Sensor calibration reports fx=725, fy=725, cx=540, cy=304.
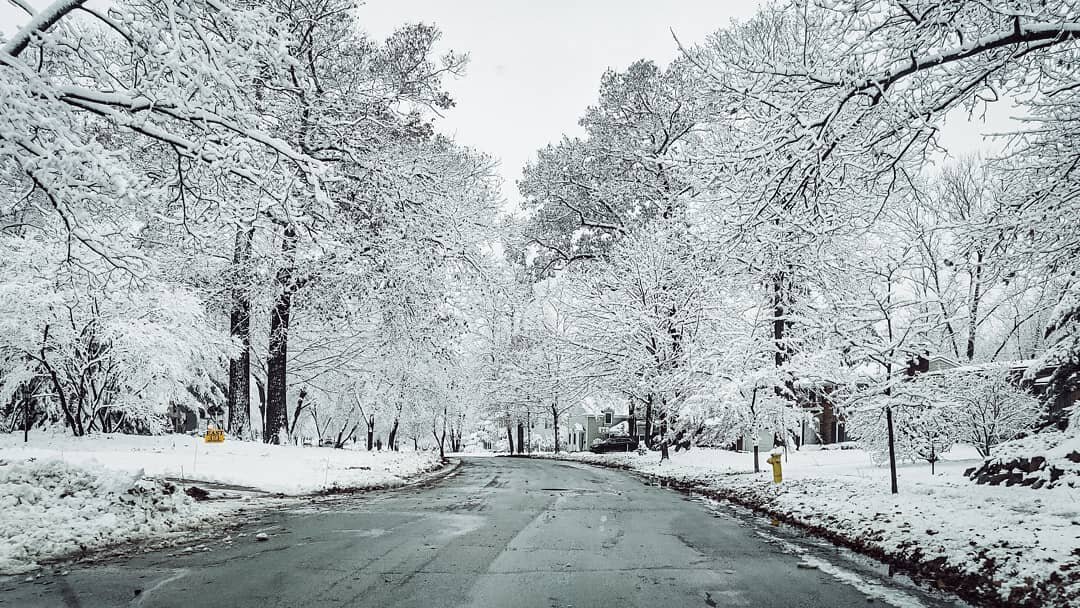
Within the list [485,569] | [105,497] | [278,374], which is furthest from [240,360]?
[485,569]

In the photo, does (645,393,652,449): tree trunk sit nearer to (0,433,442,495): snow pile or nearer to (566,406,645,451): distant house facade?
(0,433,442,495): snow pile

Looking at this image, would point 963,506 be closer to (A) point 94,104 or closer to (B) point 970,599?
(B) point 970,599

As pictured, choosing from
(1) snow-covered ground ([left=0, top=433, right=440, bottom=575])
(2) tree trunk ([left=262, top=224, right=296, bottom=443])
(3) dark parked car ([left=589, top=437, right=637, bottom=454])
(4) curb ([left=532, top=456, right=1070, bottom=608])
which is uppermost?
(2) tree trunk ([left=262, top=224, right=296, bottom=443])

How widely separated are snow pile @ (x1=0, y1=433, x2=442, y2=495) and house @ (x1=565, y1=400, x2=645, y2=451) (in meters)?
47.0

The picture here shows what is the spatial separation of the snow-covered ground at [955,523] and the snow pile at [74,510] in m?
7.90

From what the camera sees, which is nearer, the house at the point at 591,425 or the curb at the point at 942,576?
the curb at the point at 942,576

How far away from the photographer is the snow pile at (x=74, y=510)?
670cm

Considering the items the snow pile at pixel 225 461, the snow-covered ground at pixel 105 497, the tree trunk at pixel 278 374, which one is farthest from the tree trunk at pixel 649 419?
the snow-covered ground at pixel 105 497

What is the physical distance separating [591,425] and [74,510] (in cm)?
6712

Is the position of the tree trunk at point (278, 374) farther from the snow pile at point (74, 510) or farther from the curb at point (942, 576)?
the curb at point (942, 576)

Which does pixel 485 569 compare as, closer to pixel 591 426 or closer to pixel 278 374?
pixel 278 374

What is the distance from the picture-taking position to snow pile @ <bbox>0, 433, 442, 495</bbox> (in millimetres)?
13336

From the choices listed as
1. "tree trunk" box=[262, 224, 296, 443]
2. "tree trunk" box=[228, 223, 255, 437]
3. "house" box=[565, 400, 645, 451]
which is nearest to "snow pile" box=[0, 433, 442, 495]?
"tree trunk" box=[262, 224, 296, 443]

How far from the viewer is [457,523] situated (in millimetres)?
9312
